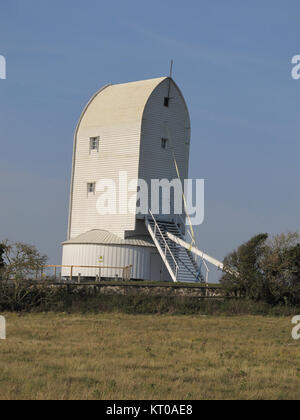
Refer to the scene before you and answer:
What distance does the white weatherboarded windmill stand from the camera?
47.0 m

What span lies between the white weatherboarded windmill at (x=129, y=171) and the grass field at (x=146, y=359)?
771 inches

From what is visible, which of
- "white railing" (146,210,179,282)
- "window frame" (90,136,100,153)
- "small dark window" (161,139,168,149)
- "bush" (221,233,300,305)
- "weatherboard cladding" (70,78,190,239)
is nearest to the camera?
"bush" (221,233,300,305)

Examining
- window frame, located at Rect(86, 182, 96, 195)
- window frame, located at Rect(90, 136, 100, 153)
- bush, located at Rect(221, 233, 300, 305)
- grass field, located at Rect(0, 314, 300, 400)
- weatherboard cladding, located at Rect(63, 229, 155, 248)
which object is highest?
window frame, located at Rect(90, 136, 100, 153)

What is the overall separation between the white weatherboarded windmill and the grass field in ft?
64.3

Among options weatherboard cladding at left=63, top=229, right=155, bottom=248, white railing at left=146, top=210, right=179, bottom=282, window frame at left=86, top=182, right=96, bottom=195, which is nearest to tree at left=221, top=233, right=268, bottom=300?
white railing at left=146, top=210, right=179, bottom=282

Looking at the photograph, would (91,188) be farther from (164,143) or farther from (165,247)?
(165,247)

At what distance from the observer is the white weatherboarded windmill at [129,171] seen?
47.0 meters

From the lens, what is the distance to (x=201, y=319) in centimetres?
2830

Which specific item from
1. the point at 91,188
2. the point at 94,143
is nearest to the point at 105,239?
the point at 91,188

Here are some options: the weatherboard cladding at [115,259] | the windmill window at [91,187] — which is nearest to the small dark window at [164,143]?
the windmill window at [91,187]

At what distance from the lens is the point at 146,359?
1678 cm

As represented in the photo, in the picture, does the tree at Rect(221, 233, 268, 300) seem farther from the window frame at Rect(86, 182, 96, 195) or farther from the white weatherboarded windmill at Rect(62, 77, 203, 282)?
the window frame at Rect(86, 182, 96, 195)

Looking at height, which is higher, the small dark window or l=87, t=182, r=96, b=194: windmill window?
the small dark window

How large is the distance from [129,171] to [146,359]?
30954 mm
